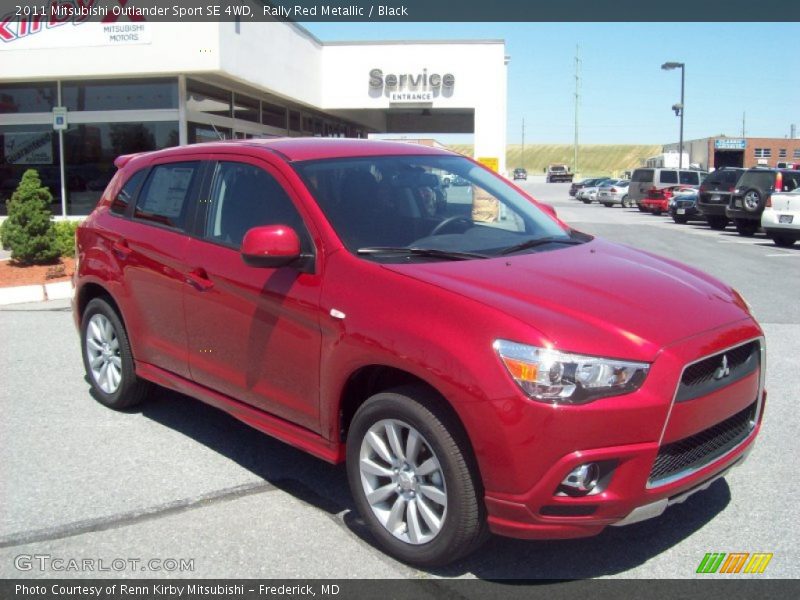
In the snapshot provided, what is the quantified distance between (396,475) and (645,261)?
1743 mm

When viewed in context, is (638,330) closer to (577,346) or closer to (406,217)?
(577,346)

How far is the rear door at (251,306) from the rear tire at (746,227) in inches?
767

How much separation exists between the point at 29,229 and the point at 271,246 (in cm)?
1017

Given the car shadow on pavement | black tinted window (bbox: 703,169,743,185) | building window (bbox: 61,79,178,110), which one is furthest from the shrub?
black tinted window (bbox: 703,169,743,185)

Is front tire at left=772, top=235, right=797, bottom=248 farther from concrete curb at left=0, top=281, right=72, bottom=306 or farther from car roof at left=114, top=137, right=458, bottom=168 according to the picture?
car roof at left=114, top=137, right=458, bottom=168

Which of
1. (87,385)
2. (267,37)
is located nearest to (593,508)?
(87,385)

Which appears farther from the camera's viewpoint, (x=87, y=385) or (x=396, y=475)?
(x=87, y=385)

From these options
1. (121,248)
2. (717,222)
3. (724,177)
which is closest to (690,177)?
(717,222)

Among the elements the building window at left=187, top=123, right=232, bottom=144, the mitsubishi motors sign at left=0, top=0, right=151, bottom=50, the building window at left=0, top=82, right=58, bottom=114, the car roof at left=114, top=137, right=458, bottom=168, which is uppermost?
the mitsubishi motors sign at left=0, top=0, right=151, bottom=50

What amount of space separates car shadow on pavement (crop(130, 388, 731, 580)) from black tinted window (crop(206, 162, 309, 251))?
133 cm

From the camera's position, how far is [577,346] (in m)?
3.06

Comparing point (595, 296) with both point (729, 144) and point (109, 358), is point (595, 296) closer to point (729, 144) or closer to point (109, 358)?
point (109, 358)

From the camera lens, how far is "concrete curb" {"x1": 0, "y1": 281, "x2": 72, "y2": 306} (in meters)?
10.4

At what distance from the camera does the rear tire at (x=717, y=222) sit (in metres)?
23.5
